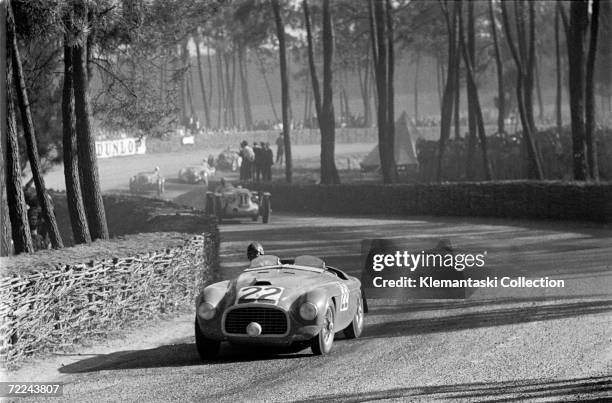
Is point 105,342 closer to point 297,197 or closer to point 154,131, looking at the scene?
Result: point 154,131

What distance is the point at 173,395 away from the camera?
10.1 m

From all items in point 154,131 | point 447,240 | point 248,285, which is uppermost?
point 154,131

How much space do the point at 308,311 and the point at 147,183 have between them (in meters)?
36.0

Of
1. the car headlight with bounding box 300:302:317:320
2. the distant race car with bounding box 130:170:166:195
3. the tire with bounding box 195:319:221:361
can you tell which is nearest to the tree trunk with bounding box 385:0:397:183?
the distant race car with bounding box 130:170:166:195

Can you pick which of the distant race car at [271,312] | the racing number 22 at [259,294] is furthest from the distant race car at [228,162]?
the racing number 22 at [259,294]

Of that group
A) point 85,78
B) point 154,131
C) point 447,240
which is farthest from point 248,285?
point 447,240

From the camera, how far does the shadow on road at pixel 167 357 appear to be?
1187cm

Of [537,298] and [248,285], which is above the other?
[248,285]

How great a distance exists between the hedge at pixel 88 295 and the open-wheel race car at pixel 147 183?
97.0 ft

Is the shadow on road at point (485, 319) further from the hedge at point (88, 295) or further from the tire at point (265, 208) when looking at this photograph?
the tire at point (265, 208)

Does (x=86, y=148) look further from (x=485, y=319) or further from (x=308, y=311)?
(x=308, y=311)

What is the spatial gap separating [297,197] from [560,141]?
13.2 m

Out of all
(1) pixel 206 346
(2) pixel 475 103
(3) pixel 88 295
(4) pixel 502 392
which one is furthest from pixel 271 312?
(2) pixel 475 103

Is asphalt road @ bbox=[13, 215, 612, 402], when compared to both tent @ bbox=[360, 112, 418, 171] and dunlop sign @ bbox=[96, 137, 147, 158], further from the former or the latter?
dunlop sign @ bbox=[96, 137, 147, 158]
